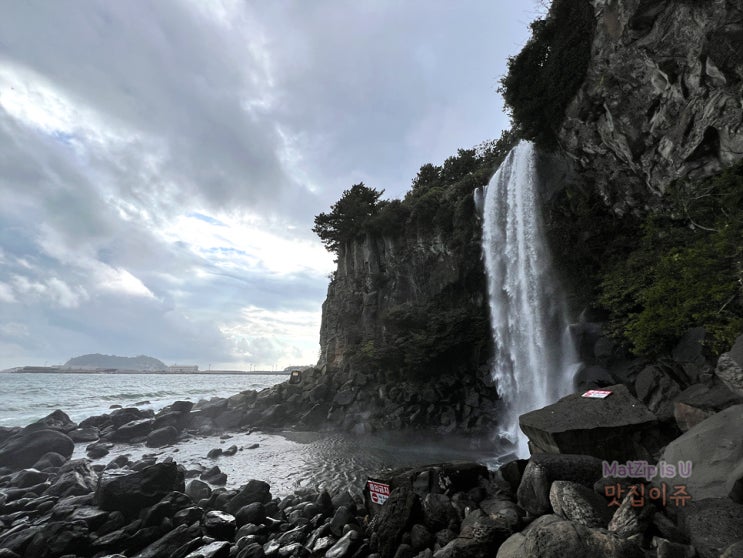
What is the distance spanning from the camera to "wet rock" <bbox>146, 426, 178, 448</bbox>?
2218 cm

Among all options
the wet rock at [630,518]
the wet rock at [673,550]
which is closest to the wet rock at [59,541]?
the wet rock at [630,518]

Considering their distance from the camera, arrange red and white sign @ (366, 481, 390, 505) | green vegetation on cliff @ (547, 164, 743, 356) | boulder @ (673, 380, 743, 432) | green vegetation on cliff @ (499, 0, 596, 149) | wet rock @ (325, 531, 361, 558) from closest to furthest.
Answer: wet rock @ (325, 531, 361, 558), boulder @ (673, 380, 743, 432), red and white sign @ (366, 481, 390, 505), green vegetation on cliff @ (547, 164, 743, 356), green vegetation on cliff @ (499, 0, 596, 149)

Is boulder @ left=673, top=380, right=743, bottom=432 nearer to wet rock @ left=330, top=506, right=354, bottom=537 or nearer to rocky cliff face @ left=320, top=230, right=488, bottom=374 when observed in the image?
wet rock @ left=330, top=506, right=354, bottom=537

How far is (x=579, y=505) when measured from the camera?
513 centimetres

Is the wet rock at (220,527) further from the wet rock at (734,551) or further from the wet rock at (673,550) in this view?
the wet rock at (734,551)

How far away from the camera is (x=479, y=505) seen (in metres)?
7.08

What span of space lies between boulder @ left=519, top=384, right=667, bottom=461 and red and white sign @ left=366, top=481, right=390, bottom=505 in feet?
12.9

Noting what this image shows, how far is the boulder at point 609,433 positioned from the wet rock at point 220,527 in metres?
8.27

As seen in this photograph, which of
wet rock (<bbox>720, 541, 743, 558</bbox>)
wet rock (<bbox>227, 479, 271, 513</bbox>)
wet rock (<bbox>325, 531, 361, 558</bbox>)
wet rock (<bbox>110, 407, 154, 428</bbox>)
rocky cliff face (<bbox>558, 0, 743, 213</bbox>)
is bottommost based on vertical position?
wet rock (<bbox>227, 479, 271, 513</bbox>)

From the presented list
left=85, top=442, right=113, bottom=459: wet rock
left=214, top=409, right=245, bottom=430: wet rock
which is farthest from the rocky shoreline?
left=214, top=409, right=245, bottom=430: wet rock

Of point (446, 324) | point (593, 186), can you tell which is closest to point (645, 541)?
point (593, 186)

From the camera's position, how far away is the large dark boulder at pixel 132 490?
32.6 feet

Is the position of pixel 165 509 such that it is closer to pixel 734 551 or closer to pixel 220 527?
pixel 220 527

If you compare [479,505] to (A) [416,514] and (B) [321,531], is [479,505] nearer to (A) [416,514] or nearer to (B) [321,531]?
(A) [416,514]
